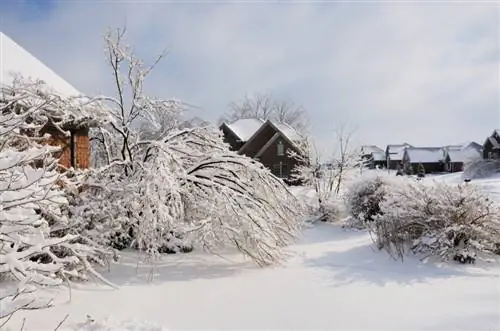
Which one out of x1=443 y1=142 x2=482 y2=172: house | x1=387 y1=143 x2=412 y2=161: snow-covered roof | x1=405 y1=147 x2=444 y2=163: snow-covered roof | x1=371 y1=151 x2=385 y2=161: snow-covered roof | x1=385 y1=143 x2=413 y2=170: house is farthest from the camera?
x1=371 y1=151 x2=385 y2=161: snow-covered roof

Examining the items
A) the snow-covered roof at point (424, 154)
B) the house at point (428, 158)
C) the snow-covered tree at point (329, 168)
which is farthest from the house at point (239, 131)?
the snow-covered roof at point (424, 154)

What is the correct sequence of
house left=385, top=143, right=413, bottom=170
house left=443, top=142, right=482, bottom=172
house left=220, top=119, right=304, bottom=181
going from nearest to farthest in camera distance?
1. house left=220, top=119, right=304, bottom=181
2. house left=443, top=142, right=482, bottom=172
3. house left=385, top=143, right=413, bottom=170

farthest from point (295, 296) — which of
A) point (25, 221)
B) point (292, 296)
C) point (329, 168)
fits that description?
point (329, 168)

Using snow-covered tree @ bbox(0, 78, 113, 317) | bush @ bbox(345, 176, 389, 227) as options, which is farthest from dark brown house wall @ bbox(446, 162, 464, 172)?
snow-covered tree @ bbox(0, 78, 113, 317)

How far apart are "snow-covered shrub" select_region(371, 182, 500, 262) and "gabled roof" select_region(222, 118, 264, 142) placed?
2798 cm

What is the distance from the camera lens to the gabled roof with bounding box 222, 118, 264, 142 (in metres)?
39.0

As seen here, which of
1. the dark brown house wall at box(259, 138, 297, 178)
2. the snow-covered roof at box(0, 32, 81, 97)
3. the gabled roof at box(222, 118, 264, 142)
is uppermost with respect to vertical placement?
the gabled roof at box(222, 118, 264, 142)

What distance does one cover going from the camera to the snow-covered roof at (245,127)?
39.1 meters

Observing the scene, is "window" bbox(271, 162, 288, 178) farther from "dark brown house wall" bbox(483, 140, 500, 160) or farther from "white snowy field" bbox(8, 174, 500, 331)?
"white snowy field" bbox(8, 174, 500, 331)

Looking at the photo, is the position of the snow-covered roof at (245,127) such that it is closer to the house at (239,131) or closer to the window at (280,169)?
the house at (239,131)

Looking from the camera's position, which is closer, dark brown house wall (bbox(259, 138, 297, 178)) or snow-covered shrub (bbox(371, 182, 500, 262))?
snow-covered shrub (bbox(371, 182, 500, 262))

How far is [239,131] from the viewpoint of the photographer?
3959 centimetres

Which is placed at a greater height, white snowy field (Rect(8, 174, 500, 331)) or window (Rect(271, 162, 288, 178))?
window (Rect(271, 162, 288, 178))

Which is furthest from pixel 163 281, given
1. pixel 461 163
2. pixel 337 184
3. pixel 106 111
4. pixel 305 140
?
pixel 461 163
